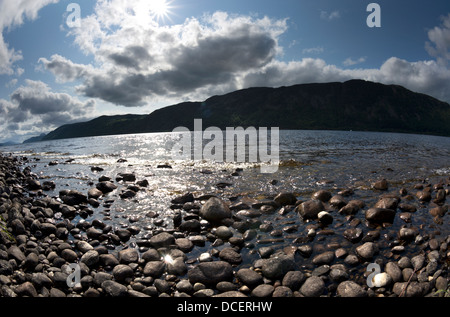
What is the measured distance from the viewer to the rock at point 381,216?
995cm

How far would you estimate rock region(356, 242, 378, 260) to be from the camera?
739cm

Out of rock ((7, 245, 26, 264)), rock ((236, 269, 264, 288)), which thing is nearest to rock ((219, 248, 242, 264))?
rock ((236, 269, 264, 288))

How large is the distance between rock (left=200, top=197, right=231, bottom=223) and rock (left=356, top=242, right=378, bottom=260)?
17.0 ft

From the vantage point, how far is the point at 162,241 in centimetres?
844

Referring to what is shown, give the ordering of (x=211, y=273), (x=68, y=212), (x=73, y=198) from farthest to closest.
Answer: (x=73, y=198)
(x=68, y=212)
(x=211, y=273)

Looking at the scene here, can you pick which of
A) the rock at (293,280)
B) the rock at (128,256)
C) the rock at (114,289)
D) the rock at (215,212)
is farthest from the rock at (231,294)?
the rock at (215,212)

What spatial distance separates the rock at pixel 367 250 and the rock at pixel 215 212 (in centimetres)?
518

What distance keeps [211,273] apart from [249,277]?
1.06 m

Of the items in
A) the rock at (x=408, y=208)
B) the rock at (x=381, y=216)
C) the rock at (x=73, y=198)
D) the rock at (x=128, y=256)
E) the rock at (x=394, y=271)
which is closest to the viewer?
the rock at (x=394, y=271)

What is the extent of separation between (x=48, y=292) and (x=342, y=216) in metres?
10.9

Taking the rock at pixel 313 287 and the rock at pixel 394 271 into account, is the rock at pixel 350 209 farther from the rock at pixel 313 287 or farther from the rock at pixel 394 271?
the rock at pixel 313 287

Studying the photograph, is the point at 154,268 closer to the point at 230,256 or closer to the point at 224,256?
the point at 224,256

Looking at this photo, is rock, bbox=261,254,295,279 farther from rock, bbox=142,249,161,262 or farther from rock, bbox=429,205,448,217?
rock, bbox=429,205,448,217

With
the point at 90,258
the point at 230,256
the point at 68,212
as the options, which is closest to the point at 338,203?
the point at 230,256
